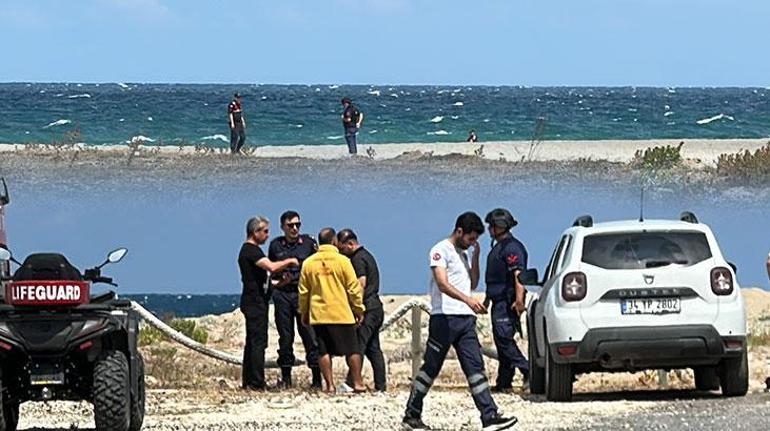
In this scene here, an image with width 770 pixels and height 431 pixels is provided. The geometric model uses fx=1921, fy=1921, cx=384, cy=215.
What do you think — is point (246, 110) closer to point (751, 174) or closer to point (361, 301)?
point (751, 174)

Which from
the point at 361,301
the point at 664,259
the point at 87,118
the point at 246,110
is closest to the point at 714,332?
the point at 664,259

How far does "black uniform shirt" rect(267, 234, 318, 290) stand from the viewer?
19.2 m

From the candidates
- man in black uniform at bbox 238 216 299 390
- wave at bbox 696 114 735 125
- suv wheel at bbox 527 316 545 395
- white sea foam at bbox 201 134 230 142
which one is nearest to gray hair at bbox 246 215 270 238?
man in black uniform at bbox 238 216 299 390

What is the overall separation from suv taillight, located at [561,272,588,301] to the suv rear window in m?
0.18

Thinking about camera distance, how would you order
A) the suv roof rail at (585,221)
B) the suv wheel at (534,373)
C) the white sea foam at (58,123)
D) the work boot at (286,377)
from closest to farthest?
the suv roof rail at (585,221), the suv wheel at (534,373), the work boot at (286,377), the white sea foam at (58,123)

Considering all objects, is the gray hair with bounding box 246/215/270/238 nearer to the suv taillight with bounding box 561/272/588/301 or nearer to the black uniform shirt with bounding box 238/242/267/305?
the black uniform shirt with bounding box 238/242/267/305

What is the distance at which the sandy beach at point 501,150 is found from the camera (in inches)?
1998

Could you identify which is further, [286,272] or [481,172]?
[481,172]

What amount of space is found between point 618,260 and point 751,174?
2919cm

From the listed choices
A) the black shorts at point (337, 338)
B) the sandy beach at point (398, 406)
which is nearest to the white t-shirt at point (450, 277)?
the sandy beach at point (398, 406)

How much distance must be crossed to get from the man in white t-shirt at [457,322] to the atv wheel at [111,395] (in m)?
2.34

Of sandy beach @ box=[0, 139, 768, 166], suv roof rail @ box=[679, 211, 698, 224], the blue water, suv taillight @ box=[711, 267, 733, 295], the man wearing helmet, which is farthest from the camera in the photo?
the blue water

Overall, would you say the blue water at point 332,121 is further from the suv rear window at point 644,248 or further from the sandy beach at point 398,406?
the suv rear window at point 644,248

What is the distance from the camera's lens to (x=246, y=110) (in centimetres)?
8556
